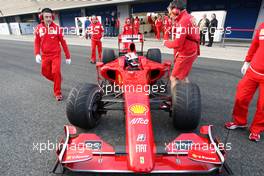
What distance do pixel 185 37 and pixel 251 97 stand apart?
1269 millimetres

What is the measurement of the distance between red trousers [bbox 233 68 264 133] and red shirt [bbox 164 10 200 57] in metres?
0.97

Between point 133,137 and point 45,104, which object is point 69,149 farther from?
point 45,104

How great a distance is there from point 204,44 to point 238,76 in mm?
5972

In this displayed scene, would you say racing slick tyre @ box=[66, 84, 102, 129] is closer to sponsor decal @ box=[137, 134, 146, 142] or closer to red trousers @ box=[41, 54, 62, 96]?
sponsor decal @ box=[137, 134, 146, 142]

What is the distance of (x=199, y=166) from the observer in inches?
77.1

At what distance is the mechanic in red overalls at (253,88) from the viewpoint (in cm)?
264

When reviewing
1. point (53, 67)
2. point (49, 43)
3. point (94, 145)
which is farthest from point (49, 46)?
point (94, 145)

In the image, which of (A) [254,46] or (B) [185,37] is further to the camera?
(B) [185,37]

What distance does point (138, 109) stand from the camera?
2.38 meters

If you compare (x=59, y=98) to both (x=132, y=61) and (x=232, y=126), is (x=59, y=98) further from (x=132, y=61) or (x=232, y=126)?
(x=232, y=126)

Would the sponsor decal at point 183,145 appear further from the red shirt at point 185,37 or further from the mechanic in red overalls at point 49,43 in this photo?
the mechanic in red overalls at point 49,43

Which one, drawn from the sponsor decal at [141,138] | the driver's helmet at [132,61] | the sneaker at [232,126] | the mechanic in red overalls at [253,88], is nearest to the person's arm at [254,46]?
the mechanic in red overalls at [253,88]

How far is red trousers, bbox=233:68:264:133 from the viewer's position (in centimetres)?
270

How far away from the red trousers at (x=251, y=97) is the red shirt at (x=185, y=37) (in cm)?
97
